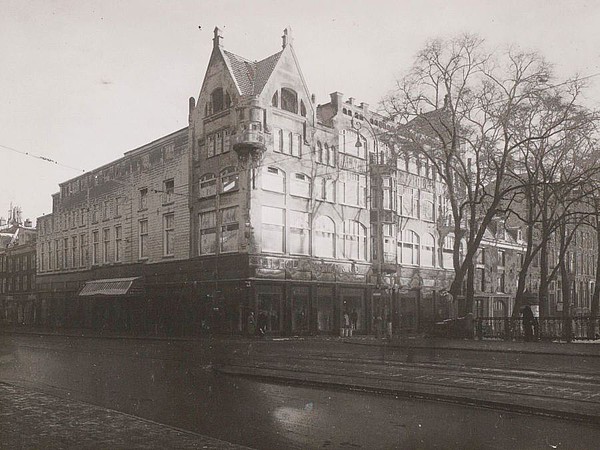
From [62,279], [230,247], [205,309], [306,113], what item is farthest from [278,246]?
[62,279]

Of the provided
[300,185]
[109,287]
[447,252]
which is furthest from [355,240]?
[109,287]

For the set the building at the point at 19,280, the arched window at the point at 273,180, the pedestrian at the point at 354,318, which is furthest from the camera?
the building at the point at 19,280

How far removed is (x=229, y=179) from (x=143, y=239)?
1166cm

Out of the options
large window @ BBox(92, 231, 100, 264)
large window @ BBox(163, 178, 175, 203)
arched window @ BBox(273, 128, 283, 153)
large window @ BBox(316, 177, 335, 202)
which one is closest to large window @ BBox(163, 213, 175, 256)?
large window @ BBox(163, 178, 175, 203)

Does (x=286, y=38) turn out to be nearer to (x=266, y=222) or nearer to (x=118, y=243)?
(x=266, y=222)

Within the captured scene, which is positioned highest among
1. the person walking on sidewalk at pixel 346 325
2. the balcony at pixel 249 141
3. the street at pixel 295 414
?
the balcony at pixel 249 141

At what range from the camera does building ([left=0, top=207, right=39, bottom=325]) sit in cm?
6297

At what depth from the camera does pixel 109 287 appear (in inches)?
1842

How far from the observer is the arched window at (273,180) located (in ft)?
121

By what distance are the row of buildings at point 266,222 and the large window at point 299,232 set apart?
87 millimetres

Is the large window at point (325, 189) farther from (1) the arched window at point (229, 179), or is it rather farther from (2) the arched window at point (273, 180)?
(1) the arched window at point (229, 179)

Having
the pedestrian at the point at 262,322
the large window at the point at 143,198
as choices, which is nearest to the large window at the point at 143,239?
the large window at the point at 143,198

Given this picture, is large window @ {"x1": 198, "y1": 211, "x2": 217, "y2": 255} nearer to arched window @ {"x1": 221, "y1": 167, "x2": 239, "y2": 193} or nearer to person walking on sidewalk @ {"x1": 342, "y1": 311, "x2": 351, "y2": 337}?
arched window @ {"x1": 221, "y1": 167, "x2": 239, "y2": 193}

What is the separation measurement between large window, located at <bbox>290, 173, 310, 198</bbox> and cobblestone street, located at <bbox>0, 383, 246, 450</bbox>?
28.2 meters
